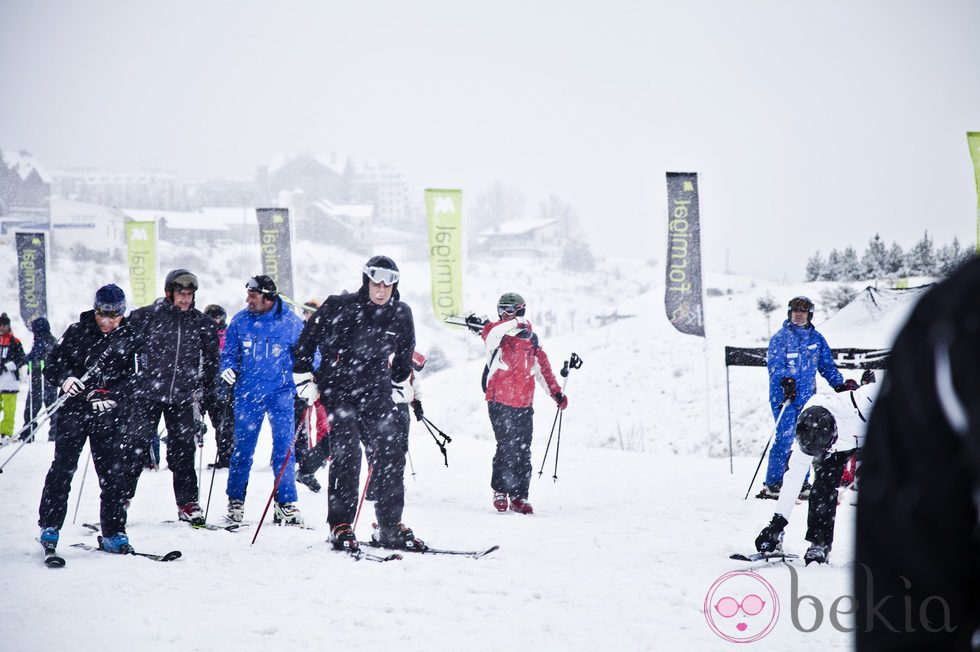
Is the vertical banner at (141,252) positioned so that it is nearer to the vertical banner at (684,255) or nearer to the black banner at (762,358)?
the vertical banner at (684,255)

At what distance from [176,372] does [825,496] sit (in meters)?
5.28

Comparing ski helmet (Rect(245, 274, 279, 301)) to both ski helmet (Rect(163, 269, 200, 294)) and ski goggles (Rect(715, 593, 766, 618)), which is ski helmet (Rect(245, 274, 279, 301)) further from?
ski goggles (Rect(715, 593, 766, 618))

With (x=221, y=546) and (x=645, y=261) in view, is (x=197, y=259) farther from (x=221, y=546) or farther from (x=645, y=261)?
(x=221, y=546)

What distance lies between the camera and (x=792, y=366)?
29.6 feet

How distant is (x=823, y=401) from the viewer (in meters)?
5.93

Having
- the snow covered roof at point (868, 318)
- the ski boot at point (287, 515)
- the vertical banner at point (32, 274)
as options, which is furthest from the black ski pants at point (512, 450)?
the vertical banner at point (32, 274)

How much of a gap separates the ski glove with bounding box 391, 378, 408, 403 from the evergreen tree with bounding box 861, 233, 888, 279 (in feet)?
98.8

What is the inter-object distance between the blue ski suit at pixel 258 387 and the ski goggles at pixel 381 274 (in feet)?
5.12

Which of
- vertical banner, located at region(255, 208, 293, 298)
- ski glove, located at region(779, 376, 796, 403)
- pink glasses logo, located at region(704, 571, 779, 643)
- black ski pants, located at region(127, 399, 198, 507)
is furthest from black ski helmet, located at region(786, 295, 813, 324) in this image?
vertical banner, located at region(255, 208, 293, 298)

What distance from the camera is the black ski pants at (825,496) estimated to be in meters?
5.81

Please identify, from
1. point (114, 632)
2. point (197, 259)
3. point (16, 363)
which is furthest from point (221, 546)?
point (197, 259)

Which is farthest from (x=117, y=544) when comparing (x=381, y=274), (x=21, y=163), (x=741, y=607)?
(x=21, y=163)

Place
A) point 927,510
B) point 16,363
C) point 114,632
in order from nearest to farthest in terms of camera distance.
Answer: point 927,510
point 114,632
point 16,363

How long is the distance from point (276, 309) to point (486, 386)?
2423 millimetres
